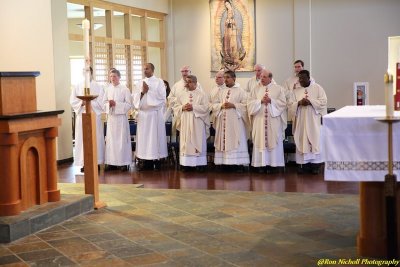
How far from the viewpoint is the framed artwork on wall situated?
1230 centimetres

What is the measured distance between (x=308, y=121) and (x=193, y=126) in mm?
1802

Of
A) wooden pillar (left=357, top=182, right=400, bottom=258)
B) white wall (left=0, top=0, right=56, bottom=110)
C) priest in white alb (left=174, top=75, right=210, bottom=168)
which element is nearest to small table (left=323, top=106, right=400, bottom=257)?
wooden pillar (left=357, top=182, right=400, bottom=258)

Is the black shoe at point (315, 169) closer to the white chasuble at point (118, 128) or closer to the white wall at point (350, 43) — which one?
the white chasuble at point (118, 128)

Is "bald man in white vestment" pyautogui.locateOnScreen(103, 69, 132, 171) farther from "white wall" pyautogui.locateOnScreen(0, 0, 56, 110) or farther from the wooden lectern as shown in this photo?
the wooden lectern

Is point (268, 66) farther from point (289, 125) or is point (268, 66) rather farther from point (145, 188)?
point (145, 188)

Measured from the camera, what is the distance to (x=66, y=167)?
34.6 ft

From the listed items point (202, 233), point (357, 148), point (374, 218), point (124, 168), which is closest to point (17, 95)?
point (202, 233)

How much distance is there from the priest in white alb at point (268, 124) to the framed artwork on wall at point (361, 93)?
326 centimetres

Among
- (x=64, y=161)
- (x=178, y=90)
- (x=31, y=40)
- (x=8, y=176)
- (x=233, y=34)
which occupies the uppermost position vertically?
(x=233, y=34)

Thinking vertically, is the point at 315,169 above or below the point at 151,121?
below

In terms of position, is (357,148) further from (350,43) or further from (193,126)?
(350,43)

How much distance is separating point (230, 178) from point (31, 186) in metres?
3.70

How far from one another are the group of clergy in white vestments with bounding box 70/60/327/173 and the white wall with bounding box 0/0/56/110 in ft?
2.90

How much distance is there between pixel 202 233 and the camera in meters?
5.46
